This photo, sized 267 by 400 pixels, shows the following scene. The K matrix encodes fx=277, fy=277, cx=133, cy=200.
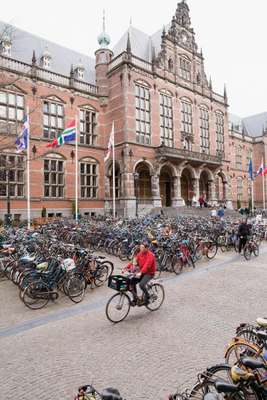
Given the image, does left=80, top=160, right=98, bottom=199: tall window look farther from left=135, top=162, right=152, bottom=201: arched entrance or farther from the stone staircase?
the stone staircase

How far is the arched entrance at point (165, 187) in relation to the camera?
2962cm

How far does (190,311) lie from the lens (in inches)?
229

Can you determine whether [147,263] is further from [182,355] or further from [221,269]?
[221,269]

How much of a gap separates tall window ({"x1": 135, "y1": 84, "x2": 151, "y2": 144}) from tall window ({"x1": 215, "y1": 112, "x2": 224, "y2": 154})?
1230 centimetres

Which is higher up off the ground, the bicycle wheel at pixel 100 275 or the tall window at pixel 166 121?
the tall window at pixel 166 121

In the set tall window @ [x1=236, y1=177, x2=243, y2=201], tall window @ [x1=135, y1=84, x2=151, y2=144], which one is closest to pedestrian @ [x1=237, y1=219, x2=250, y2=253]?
tall window @ [x1=135, y1=84, x2=151, y2=144]

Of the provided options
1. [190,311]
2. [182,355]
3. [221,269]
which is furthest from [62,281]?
[221,269]

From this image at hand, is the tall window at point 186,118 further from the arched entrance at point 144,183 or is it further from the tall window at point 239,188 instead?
the tall window at point 239,188

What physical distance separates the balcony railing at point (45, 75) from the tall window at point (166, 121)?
22.8 feet

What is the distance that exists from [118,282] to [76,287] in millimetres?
1891

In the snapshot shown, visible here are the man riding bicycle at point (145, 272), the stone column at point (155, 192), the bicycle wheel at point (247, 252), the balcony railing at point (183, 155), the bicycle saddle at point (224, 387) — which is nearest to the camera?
the bicycle saddle at point (224, 387)

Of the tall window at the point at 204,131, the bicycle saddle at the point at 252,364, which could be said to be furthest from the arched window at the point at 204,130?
the bicycle saddle at the point at 252,364

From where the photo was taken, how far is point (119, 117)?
2538 centimetres

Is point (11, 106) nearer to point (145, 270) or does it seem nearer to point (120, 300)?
point (145, 270)
